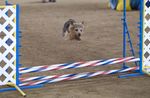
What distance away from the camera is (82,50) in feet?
35.7

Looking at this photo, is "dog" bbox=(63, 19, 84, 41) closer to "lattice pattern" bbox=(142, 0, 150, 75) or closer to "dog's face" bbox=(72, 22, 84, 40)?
Answer: "dog's face" bbox=(72, 22, 84, 40)

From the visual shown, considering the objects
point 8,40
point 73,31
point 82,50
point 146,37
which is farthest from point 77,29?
point 8,40

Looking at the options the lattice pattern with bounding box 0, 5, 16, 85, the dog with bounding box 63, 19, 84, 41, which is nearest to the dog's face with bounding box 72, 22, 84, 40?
the dog with bounding box 63, 19, 84, 41

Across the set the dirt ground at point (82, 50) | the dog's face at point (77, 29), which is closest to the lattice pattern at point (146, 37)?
the dirt ground at point (82, 50)

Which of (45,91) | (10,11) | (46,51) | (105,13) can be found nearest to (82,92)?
(45,91)

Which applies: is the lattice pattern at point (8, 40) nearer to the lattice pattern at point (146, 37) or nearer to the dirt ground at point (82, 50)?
the dirt ground at point (82, 50)

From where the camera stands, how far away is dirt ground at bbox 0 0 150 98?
6.84m

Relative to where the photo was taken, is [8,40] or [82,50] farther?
[82,50]

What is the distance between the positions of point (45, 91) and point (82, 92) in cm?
64

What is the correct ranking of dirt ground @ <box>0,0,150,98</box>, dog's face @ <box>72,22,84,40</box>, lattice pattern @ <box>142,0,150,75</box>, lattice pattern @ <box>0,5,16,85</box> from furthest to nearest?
dog's face @ <box>72,22,84,40</box>
lattice pattern @ <box>142,0,150,75</box>
dirt ground @ <box>0,0,150,98</box>
lattice pattern @ <box>0,5,16,85</box>

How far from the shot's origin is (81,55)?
33.4 feet

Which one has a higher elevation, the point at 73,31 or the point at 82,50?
the point at 73,31

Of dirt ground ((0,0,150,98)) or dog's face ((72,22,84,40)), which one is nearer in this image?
dirt ground ((0,0,150,98))

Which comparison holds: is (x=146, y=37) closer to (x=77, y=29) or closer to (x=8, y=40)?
(x=8, y=40)
